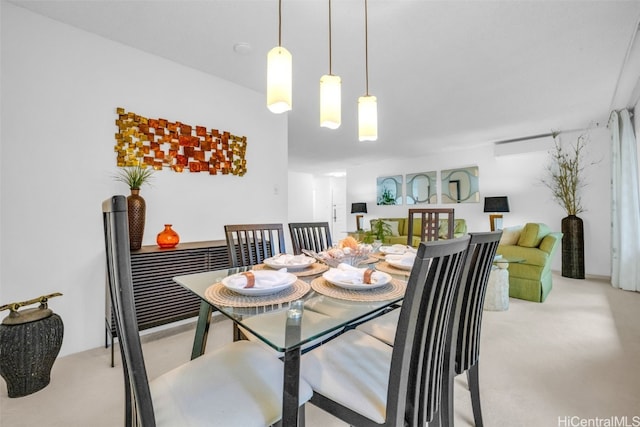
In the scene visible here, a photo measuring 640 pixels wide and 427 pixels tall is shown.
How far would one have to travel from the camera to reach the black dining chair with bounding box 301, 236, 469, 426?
740 millimetres

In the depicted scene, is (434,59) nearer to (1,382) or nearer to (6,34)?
(6,34)

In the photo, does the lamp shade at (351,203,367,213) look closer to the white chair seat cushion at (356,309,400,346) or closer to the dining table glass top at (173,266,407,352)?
the white chair seat cushion at (356,309,400,346)

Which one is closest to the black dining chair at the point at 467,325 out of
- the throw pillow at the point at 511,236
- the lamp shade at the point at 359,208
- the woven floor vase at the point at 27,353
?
the woven floor vase at the point at 27,353

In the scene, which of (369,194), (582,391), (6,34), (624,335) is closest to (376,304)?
(582,391)

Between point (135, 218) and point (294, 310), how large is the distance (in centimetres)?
177

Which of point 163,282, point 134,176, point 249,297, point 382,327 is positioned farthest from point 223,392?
point 134,176

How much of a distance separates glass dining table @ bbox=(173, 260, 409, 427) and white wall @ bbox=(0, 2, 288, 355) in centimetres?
135

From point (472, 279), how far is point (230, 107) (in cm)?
270

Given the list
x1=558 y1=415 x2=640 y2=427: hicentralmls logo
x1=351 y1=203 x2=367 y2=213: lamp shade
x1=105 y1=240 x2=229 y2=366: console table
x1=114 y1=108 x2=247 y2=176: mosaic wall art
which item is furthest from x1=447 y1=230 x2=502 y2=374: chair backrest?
x1=351 y1=203 x2=367 y2=213: lamp shade

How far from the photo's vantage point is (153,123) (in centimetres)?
235

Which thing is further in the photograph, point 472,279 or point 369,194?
point 369,194

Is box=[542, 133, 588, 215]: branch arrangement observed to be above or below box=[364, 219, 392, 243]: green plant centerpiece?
above

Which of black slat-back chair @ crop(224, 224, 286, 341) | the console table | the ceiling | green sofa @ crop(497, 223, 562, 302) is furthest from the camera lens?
green sofa @ crop(497, 223, 562, 302)

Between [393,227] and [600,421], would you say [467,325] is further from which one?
[393,227]
